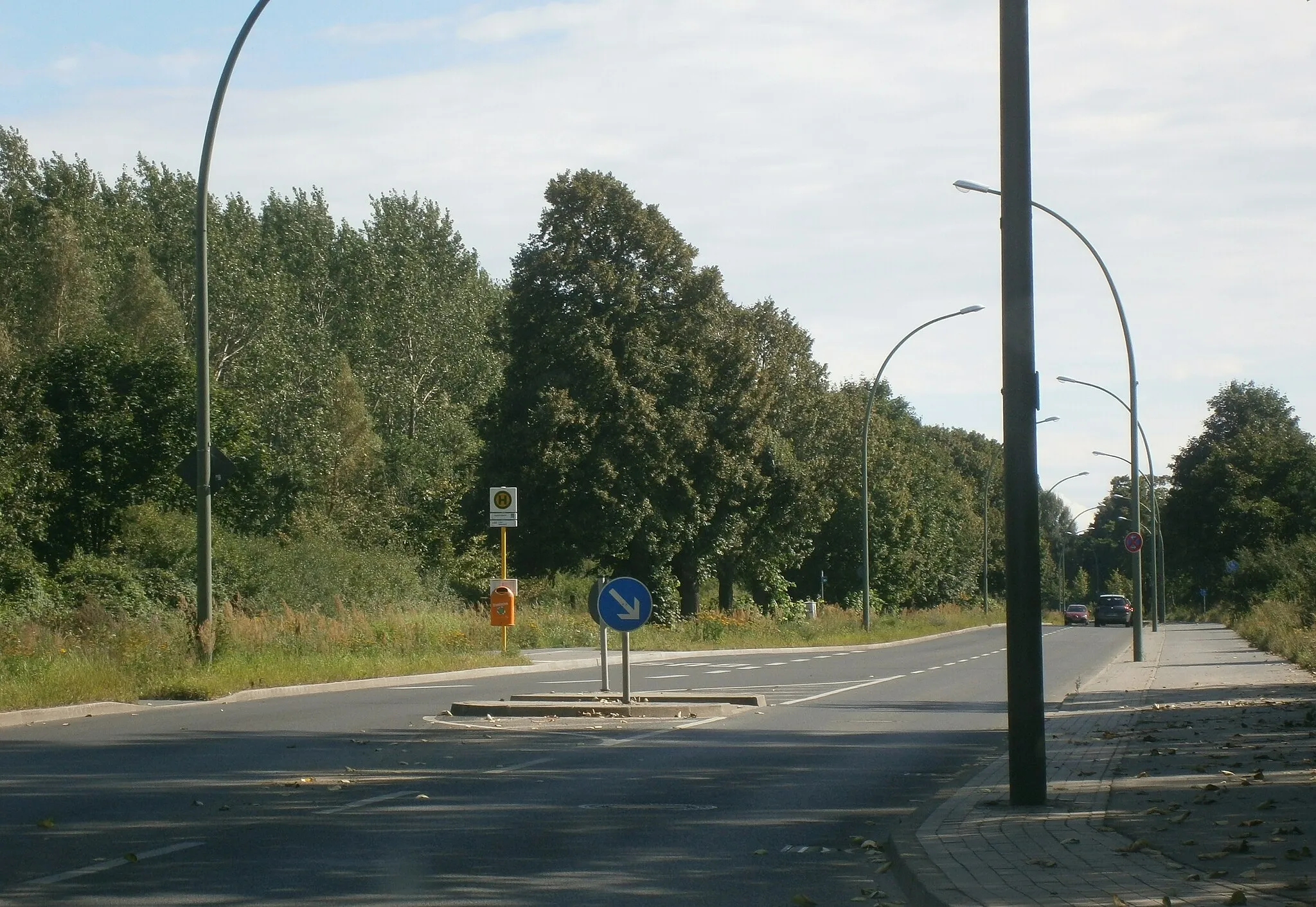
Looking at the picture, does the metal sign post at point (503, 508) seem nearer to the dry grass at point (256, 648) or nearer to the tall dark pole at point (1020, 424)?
the dry grass at point (256, 648)

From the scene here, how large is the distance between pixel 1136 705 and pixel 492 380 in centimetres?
4785

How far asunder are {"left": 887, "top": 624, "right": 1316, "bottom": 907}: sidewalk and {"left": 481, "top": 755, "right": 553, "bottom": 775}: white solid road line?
3.74m

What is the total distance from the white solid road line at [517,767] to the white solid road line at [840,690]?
7186 millimetres

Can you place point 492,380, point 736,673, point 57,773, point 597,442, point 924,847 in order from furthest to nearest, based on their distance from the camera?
1. point 492,380
2. point 597,442
3. point 736,673
4. point 57,773
5. point 924,847

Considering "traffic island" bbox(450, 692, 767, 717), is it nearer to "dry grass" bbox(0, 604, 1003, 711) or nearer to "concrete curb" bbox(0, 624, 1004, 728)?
"concrete curb" bbox(0, 624, 1004, 728)

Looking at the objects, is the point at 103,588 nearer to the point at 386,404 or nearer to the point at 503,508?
the point at 503,508

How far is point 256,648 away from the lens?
23.9 m

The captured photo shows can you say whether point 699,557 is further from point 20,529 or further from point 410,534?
point 20,529

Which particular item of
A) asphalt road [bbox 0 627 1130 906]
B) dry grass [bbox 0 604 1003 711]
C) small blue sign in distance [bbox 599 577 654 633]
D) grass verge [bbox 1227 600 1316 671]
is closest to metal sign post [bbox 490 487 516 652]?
dry grass [bbox 0 604 1003 711]

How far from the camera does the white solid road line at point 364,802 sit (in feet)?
31.6

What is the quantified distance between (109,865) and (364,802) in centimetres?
257

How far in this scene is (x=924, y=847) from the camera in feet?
25.1

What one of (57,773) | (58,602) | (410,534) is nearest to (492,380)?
(410,534)

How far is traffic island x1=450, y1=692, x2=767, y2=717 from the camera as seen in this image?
675 inches
